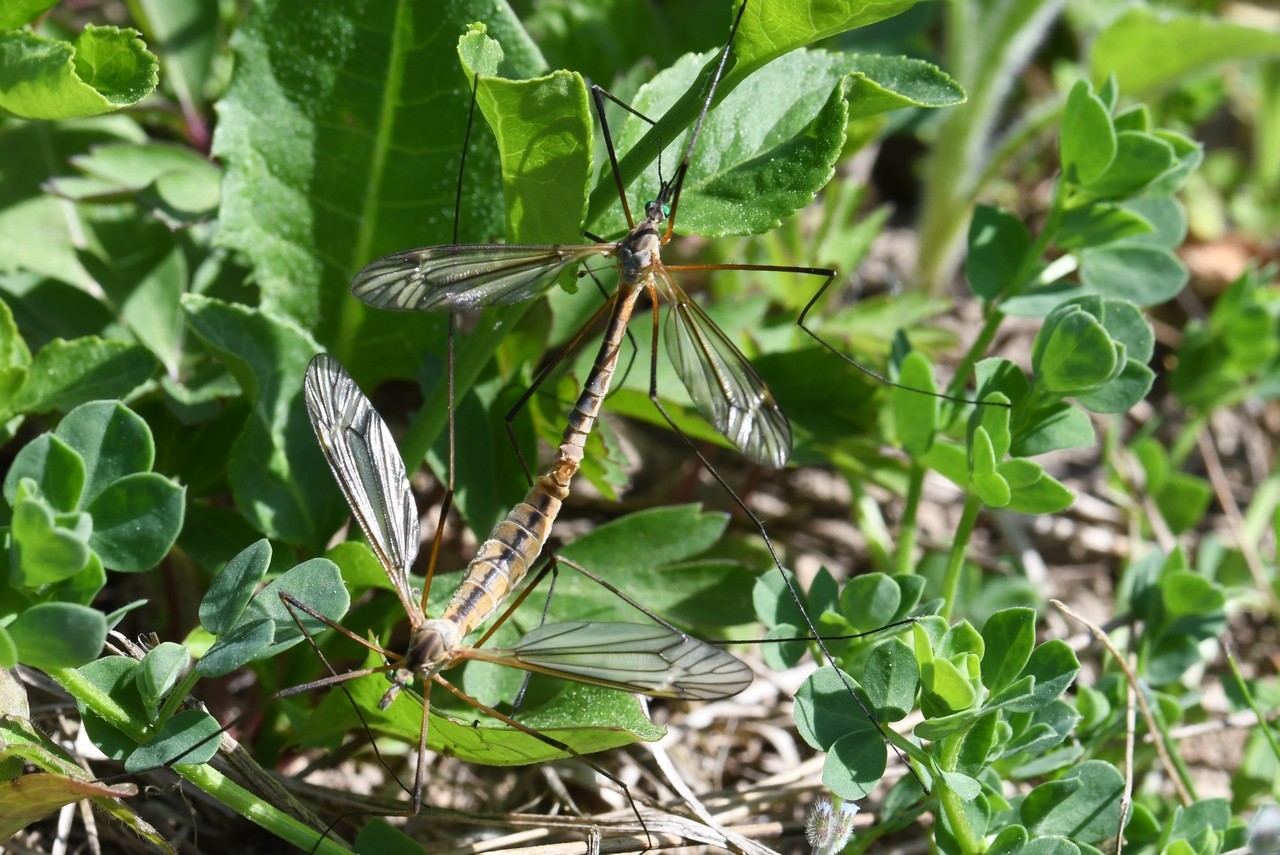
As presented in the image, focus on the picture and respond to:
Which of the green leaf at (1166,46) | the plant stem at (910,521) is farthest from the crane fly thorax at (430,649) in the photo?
the green leaf at (1166,46)

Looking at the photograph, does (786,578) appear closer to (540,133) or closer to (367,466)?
(367,466)

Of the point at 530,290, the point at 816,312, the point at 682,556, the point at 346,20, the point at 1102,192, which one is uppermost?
the point at 346,20

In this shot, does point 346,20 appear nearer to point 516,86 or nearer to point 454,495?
point 516,86

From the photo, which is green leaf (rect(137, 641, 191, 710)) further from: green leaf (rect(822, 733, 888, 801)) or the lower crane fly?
green leaf (rect(822, 733, 888, 801))

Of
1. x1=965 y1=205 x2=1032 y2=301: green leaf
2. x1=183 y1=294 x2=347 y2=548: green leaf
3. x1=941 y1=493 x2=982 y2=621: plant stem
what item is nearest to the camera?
x1=183 y1=294 x2=347 y2=548: green leaf

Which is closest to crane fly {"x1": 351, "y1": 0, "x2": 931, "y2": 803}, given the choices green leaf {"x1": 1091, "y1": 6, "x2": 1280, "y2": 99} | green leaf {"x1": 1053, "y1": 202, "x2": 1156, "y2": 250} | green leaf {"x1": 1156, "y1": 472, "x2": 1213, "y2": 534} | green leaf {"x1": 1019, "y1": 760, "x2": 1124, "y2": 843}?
green leaf {"x1": 1019, "y1": 760, "x2": 1124, "y2": 843}

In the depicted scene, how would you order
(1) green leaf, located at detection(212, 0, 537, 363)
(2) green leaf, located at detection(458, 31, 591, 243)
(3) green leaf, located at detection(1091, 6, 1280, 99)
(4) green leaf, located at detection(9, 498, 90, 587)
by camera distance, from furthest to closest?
1. (3) green leaf, located at detection(1091, 6, 1280, 99)
2. (1) green leaf, located at detection(212, 0, 537, 363)
3. (2) green leaf, located at detection(458, 31, 591, 243)
4. (4) green leaf, located at detection(9, 498, 90, 587)

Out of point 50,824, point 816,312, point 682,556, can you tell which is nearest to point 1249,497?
point 816,312

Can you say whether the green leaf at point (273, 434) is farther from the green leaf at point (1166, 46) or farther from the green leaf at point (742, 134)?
the green leaf at point (1166, 46)
